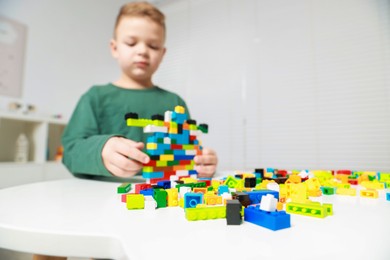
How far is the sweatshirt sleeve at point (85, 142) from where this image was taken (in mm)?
701

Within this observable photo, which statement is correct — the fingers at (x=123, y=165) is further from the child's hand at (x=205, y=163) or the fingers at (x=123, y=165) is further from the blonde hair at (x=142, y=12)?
the blonde hair at (x=142, y=12)

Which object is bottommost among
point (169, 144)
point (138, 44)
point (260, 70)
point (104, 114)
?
point (169, 144)

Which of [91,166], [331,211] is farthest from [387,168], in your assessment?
[91,166]

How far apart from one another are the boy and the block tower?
5 cm

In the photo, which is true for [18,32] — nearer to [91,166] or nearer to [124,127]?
[124,127]

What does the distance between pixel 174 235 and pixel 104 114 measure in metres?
0.84

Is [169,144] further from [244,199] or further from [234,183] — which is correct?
[244,199]

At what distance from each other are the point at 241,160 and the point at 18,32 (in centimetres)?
214

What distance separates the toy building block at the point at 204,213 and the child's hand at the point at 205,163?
1.26 ft

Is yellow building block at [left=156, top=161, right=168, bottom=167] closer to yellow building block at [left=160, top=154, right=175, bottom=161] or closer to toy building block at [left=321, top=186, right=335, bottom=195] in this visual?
yellow building block at [left=160, top=154, right=175, bottom=161]

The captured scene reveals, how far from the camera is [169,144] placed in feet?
2.14

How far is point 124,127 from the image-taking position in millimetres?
1029

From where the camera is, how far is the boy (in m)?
0.83

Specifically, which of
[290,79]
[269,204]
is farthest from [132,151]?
[290,79]
